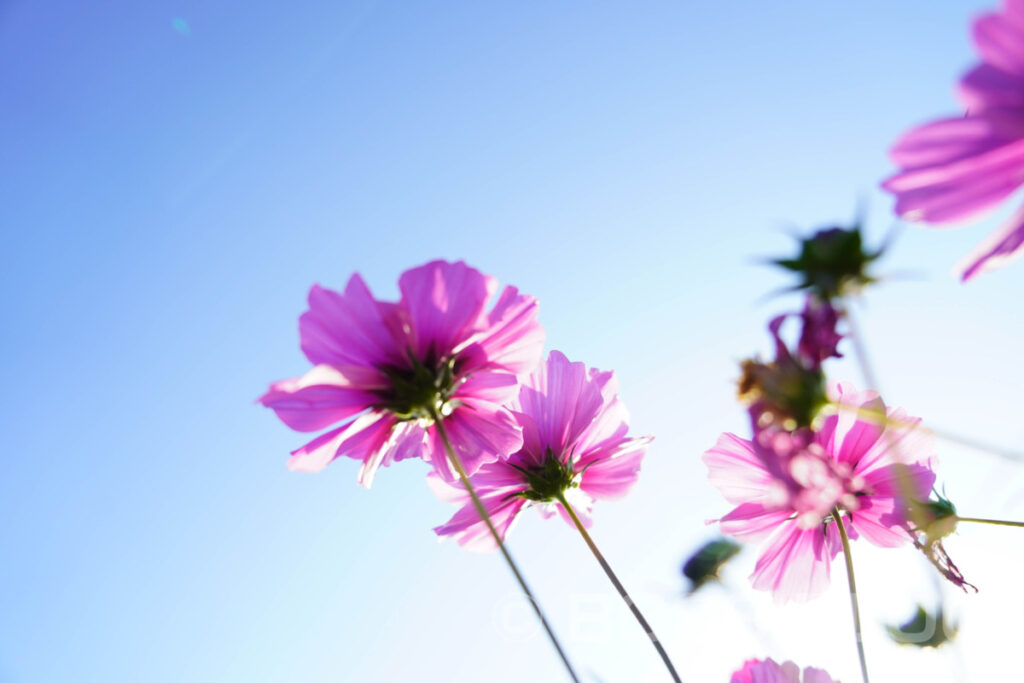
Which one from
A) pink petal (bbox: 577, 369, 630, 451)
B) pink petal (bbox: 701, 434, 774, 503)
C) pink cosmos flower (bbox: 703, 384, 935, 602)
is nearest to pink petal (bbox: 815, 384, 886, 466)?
pink cosmos flower (bbox: 703, 384, 935, 602)

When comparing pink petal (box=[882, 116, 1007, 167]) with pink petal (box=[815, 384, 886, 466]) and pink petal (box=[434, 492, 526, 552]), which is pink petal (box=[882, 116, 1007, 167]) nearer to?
pink petal (box=[815, 384, 886, 466])

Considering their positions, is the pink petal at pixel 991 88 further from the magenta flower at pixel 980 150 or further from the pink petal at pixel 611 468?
the pink petal at pixel 611 468

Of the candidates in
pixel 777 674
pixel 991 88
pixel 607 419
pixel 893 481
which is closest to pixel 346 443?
pixel 607 419

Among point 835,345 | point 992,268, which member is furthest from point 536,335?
point 992,268

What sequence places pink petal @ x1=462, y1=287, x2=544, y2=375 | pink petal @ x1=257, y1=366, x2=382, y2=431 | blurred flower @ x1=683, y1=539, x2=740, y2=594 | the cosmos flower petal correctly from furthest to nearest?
blurred flower @ x1=683, y1=539, x2=740, y2=594, pink petal @ x1=462, y1=287, x2=544, y2=375, pink petal @ x1=257, y1=366, x2=382, y2=431, the cosmos flower petal

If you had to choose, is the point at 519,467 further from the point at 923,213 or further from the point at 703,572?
the point at 923,213

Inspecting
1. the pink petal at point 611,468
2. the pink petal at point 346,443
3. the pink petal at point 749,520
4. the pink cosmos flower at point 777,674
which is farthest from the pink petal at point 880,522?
the pink petal at point 346,443
